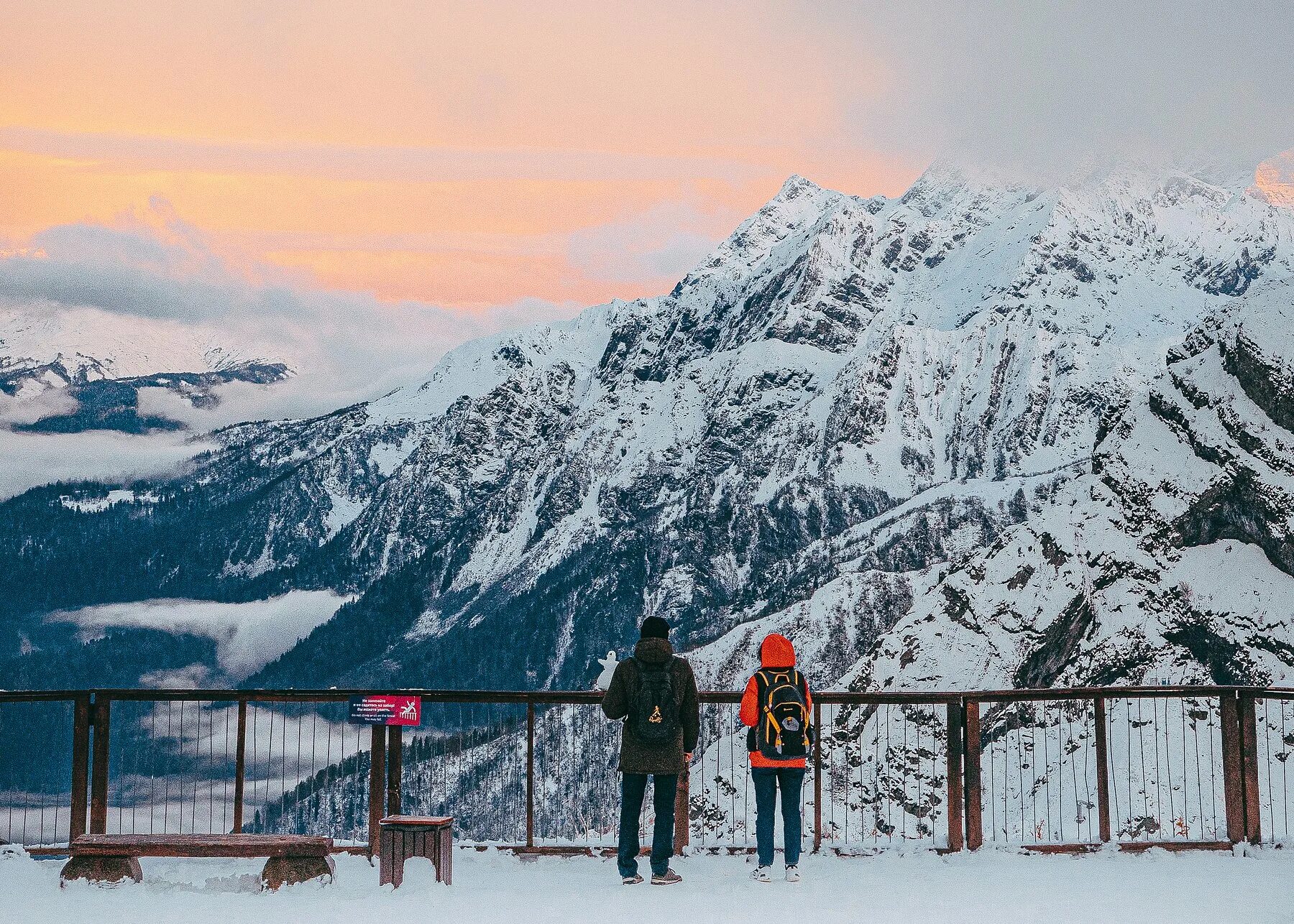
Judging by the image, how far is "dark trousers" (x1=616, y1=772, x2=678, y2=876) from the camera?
1678 cm

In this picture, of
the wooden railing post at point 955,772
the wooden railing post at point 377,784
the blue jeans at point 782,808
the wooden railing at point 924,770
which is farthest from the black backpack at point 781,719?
the wooden railing post at point 377,784

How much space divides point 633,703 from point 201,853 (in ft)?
15.7

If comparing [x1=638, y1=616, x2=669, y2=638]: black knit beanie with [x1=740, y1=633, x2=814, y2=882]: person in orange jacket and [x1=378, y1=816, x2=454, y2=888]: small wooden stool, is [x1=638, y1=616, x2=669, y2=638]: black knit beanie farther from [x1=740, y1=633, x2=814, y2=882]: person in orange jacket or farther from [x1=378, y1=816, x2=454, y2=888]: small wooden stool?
[x1=378, y1=816, x2=454, y2=888]: small wooden stool

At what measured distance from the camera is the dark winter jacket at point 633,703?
54.9ft

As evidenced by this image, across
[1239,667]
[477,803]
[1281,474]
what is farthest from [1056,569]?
[477,803]

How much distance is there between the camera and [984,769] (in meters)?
66.0

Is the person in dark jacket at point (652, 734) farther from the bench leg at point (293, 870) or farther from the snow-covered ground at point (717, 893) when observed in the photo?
the bench leg at point (293, 870)

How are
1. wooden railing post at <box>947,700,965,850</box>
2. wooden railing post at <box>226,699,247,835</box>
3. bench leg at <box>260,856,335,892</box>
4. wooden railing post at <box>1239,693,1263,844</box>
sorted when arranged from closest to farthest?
1. bench leg at <box>260,856,335,892</box>
2. wooden railing post at <box>226,699,247,835</box>
3. wooden railing post at <box>947,700,965,850</box>
4. wooden railing post at <box>1239,693,1263,844</box>

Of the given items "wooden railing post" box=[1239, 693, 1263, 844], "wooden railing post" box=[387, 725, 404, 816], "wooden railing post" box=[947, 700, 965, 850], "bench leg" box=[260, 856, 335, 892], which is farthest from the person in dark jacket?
"wooden railing post" box=[1239, 693, 1263, 844]

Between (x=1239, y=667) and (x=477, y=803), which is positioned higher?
(x=1239, y=667)

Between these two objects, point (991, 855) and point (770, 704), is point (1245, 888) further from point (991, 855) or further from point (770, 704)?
point (770, 704)

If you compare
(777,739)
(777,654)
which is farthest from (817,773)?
(777,654)

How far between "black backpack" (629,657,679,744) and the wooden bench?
356cm

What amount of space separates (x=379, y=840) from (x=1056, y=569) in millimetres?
70191
